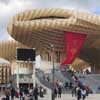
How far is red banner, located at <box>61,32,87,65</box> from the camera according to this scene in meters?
79.6

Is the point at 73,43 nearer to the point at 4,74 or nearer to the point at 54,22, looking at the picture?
the point at 54,22

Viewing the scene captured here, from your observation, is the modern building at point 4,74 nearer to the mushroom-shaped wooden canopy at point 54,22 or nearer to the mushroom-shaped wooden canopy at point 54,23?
the mushroom-shaped wooden canopy at point 54,23

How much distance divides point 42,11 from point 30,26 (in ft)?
11.5

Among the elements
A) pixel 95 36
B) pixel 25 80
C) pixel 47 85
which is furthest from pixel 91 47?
pixel 47 85

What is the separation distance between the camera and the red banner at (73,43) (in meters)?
79.6

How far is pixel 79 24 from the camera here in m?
77.6

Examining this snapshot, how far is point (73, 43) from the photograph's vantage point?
79562 millimetres

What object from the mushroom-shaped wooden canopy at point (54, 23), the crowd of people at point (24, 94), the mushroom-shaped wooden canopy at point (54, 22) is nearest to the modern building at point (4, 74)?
the mushroom-shaped wooden canopy at point (54, 23)

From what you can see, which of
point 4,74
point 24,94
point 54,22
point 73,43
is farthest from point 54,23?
point 24,94

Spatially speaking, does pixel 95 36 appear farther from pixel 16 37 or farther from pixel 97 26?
pixel 16 37

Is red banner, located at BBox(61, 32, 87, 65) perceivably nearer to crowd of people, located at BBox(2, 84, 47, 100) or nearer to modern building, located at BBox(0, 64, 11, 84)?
modern building, located at BBox(0, 64, 11, 84)

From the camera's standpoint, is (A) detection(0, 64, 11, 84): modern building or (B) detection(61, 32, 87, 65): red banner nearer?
(B) detection(61, 32, 87, 65): red banner

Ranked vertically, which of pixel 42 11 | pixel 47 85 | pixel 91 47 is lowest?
pixel 47 85

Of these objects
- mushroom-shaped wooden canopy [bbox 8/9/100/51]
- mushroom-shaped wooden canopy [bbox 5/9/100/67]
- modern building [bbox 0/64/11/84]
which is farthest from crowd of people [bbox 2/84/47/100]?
modern building [bbox 0/64/11/84]
